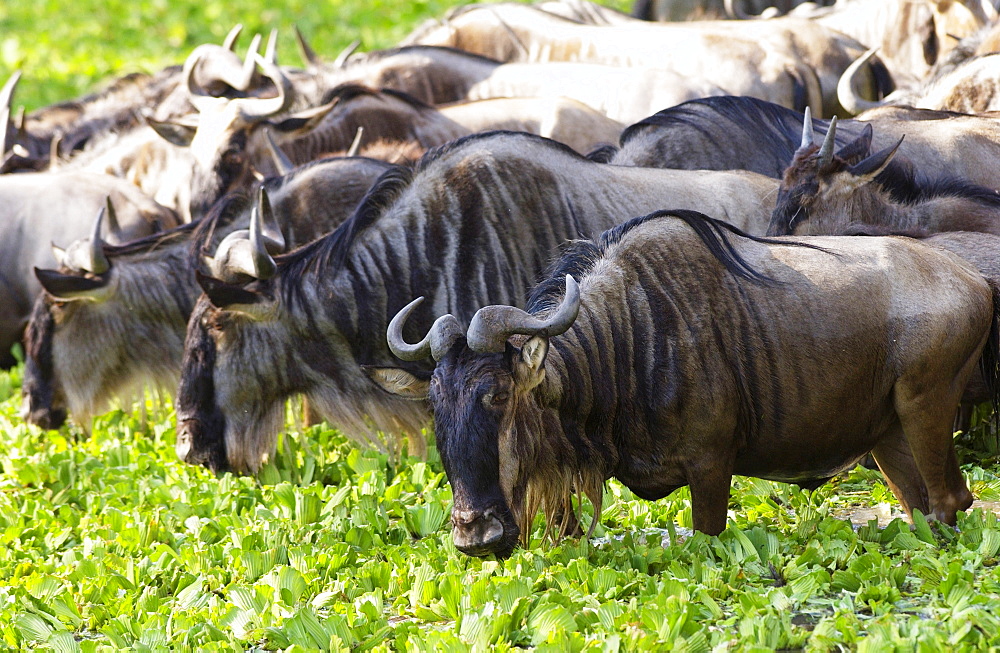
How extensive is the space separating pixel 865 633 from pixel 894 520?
3.23 ft

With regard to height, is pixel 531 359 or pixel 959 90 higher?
pixel 531 359

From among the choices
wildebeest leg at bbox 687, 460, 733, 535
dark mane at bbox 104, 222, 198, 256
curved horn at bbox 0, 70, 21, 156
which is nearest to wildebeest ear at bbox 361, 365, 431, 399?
wildebeest leg at bbox 687, 460, 733, 535

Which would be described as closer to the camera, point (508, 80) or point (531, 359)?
point (531, 359)

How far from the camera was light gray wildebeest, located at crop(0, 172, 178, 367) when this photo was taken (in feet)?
29.0

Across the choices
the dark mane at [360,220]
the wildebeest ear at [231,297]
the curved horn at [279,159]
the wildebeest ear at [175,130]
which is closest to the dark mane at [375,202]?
the dark mane at [360,220]

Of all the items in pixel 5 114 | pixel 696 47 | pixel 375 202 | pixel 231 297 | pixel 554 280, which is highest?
pixel 554 280

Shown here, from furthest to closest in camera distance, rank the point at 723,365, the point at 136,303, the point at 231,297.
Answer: the point at 136,303 < the point at 231,297 < the point at 723,365

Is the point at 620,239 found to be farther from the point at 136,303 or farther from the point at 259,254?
the point at 136,303

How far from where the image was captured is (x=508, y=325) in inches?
155

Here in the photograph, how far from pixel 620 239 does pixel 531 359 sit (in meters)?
0.81

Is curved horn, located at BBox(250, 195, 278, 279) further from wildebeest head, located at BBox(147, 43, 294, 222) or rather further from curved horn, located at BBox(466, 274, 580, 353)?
wildebeest head, located at BBox(147, 43, 294, 222)

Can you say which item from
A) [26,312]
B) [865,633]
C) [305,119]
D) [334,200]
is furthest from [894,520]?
[26,312]

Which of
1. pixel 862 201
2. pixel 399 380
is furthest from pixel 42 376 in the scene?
pixel 862 201

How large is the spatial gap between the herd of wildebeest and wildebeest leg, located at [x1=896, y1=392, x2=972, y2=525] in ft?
0.04
